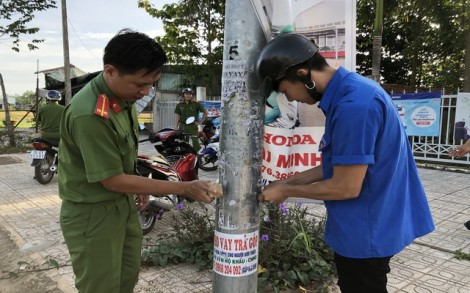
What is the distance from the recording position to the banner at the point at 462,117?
323 inches

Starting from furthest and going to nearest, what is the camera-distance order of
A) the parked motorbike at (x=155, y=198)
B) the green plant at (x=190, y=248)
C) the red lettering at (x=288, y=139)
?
the parked motorbike at (x=155, y=198) < the green plant at (x=190, y=248) < the red lettering at (x=288, y=139)

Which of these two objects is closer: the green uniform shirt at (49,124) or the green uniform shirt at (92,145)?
the green uniform shirt at (92,145)

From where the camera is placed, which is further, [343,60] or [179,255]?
[179,255]

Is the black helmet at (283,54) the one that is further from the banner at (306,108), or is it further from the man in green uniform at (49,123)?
the man in green uniform at (49,123)

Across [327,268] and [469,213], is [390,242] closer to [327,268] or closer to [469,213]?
[327,268]

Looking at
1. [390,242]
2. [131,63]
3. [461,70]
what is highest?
[461,70]

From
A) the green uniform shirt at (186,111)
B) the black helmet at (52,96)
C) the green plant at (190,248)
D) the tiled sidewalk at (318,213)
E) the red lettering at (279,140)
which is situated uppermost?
the black helmet at (52,96)

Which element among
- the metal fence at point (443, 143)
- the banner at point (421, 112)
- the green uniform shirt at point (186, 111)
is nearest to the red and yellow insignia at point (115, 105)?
the green uniform shirt at point (186, 111)

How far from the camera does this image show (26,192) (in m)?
6.52

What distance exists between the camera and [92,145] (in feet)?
5.57

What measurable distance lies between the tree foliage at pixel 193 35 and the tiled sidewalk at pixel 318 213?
11.2 metres

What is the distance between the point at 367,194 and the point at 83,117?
1280 millimetres

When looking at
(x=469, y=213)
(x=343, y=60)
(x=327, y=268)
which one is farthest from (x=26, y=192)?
(x=469, y=213)

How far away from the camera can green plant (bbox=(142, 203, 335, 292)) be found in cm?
303
